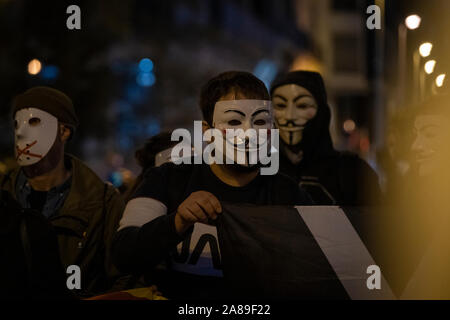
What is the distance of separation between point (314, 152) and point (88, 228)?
1.94m

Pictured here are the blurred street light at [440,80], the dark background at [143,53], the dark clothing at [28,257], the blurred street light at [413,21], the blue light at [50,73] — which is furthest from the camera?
the dark background at [143,53]

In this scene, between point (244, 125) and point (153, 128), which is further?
point (153, 128)

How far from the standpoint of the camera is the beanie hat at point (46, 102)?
13.5 ft

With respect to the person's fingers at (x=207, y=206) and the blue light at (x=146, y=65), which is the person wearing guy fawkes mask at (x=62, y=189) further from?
the blue light at (x=146, y=65)

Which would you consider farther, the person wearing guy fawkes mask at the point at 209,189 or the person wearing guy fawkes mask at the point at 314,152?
the person wearing guy fawkes mask at the point at 314,152

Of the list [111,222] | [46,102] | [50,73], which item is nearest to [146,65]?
[50,73]

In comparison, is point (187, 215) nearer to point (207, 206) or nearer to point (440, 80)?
point (207, 206)

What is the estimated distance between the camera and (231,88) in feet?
11.5

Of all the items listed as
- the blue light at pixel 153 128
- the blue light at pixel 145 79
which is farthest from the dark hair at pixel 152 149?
the blue light at pixel 145 79

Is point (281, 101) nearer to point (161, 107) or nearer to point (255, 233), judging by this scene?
point (255, 233)

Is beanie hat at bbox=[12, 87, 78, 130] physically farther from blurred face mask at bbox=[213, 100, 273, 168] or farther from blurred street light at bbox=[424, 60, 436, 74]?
blurred street light at bbox=[424, 60, 436, 74]

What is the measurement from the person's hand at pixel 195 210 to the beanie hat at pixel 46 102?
1510mm

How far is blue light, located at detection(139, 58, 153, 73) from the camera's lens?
76.2ft

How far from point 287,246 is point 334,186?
73.6 inches
